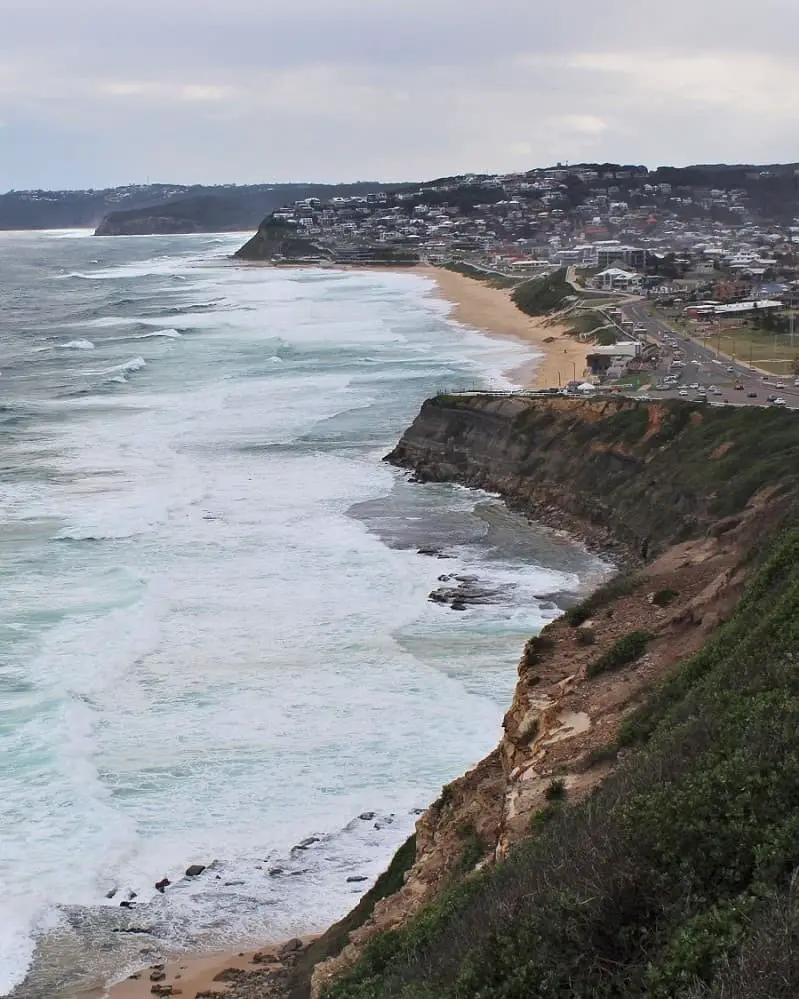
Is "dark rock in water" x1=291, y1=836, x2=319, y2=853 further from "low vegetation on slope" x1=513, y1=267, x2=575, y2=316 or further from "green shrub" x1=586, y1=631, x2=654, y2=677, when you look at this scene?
"low vegetation on slope" x1=513, y1=267, x2=575, y2=316

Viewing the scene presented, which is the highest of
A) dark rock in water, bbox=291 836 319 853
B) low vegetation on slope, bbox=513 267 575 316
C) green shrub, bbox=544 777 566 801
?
low vegetation on slope, bbox=513 267 575 316

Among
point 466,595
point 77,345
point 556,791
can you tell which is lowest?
point 466,595

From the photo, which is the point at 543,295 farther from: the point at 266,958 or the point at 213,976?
the point at 213,976

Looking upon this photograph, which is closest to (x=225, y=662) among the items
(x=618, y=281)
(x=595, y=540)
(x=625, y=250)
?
(x=595, y=540)

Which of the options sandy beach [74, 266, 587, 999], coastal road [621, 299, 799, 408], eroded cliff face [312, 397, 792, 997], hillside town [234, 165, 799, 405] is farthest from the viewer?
hillside town [234, 165, 799, 405]

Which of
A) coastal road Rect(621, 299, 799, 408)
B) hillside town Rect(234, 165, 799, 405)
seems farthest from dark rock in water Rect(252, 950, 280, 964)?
hillside town Rect(234, 165, 799, 405)

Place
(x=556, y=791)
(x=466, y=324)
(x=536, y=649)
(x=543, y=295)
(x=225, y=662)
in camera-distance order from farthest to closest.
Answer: (x=543, y=295) → (x=466, y=324) → (x=225, y=662) → (x=536, y=649) → (x=556, y=791)

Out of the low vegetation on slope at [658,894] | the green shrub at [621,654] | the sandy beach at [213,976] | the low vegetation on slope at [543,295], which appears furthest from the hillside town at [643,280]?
the low vegetation on slope at [658,894]
